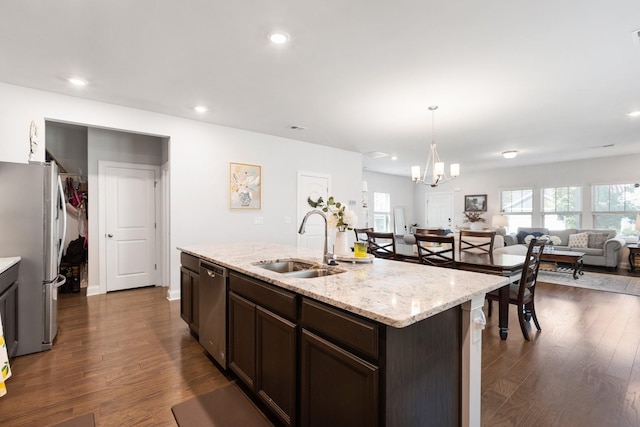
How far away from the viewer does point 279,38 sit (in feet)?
7.88

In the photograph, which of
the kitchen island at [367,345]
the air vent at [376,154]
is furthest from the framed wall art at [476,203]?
the kitchen island at [367,345]

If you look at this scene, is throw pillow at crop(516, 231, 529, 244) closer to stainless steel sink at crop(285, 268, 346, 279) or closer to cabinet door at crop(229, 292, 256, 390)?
stainless steel sink at crop(285, 268, 346, 279)

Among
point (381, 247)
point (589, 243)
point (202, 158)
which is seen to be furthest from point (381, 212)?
point (202, 158)

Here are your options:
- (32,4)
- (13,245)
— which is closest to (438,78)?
(32,4)

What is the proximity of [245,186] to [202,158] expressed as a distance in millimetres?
780

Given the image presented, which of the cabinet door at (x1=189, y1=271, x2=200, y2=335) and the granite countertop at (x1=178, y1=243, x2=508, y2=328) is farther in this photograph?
the cabinet door at (x1=189, y1=271, x2=200, y2=335)

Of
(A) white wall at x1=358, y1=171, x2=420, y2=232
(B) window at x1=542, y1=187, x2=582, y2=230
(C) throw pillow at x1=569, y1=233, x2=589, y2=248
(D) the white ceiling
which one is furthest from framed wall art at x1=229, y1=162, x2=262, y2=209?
(B) window at x1=542, y1=187, x2=582, y2=230

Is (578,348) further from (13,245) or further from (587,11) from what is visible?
(13,245)

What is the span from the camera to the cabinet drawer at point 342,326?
1184 millimetres

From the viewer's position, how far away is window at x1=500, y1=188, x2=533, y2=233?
869cm

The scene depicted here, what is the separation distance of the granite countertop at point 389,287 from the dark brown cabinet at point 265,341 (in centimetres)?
10

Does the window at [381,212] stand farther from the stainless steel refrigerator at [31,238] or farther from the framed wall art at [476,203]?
the stainless steel refrigerator at [31,238]

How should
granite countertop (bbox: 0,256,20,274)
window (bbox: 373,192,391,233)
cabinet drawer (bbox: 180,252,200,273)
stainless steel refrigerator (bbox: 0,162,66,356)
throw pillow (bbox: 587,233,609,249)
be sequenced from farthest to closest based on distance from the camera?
window (bbox: 373,192,391,233), throw pillow (bbox: 587,233,609,249), cabinet drawer (bbox: 180,252,200,273), stainless steel refrigerator (bbox: 0,162,66,356), granite countertop (bbox: 0,256,20,274)

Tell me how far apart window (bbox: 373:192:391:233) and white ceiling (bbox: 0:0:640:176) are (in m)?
5.52
